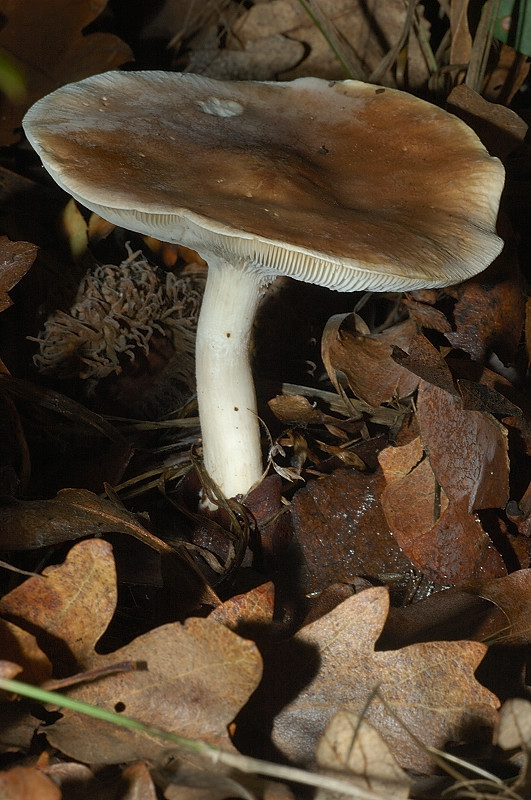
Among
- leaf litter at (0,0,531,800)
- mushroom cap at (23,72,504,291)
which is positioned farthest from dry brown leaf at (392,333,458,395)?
mushroom cap at (23,72,504,291)

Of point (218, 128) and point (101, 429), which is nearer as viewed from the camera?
point (218, 128)

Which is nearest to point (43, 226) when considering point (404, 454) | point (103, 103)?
point (103, 103)

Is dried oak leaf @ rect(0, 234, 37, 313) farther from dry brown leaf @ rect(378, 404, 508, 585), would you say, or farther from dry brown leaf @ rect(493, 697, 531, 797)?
dry brown leaf @ rect(493, 697, 531, 797)

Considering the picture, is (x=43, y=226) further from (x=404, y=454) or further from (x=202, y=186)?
(x=404, y=454)

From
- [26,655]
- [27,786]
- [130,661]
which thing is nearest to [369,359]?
[130,661]

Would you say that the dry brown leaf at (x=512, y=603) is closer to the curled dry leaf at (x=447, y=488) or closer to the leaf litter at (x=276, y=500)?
the leaf litter at (x=276, y=500)
